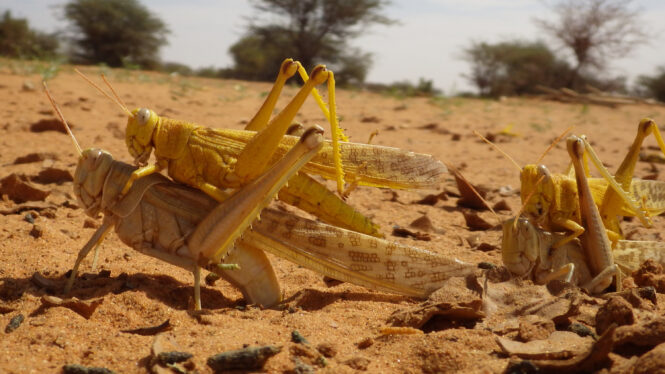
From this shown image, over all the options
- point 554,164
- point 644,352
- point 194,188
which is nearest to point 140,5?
point 554,164

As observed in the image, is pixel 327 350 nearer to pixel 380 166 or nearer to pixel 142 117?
pixel 380 166

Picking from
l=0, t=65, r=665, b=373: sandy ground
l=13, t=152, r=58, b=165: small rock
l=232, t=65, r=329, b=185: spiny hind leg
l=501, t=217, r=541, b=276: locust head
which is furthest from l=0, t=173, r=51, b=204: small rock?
l=501, t=217, r=541, b=276: locust head

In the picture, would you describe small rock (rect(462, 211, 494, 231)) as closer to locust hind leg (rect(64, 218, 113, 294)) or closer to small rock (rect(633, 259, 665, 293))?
small rock (rect(633, 259, 665, 293))

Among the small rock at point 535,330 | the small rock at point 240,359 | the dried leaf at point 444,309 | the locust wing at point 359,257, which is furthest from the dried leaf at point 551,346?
the small rock at point 240,359

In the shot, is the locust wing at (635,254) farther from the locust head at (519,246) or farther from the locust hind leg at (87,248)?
the locust hind leg at (87,248)

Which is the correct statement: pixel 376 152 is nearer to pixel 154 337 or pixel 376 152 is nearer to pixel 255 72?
pixel 154 337

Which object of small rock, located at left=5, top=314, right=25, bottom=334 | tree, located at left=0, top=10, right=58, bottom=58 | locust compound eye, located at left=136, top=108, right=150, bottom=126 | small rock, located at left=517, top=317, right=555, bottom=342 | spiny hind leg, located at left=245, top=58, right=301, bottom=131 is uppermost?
tree, located at left=0, top=10, right=58, bottom=58
